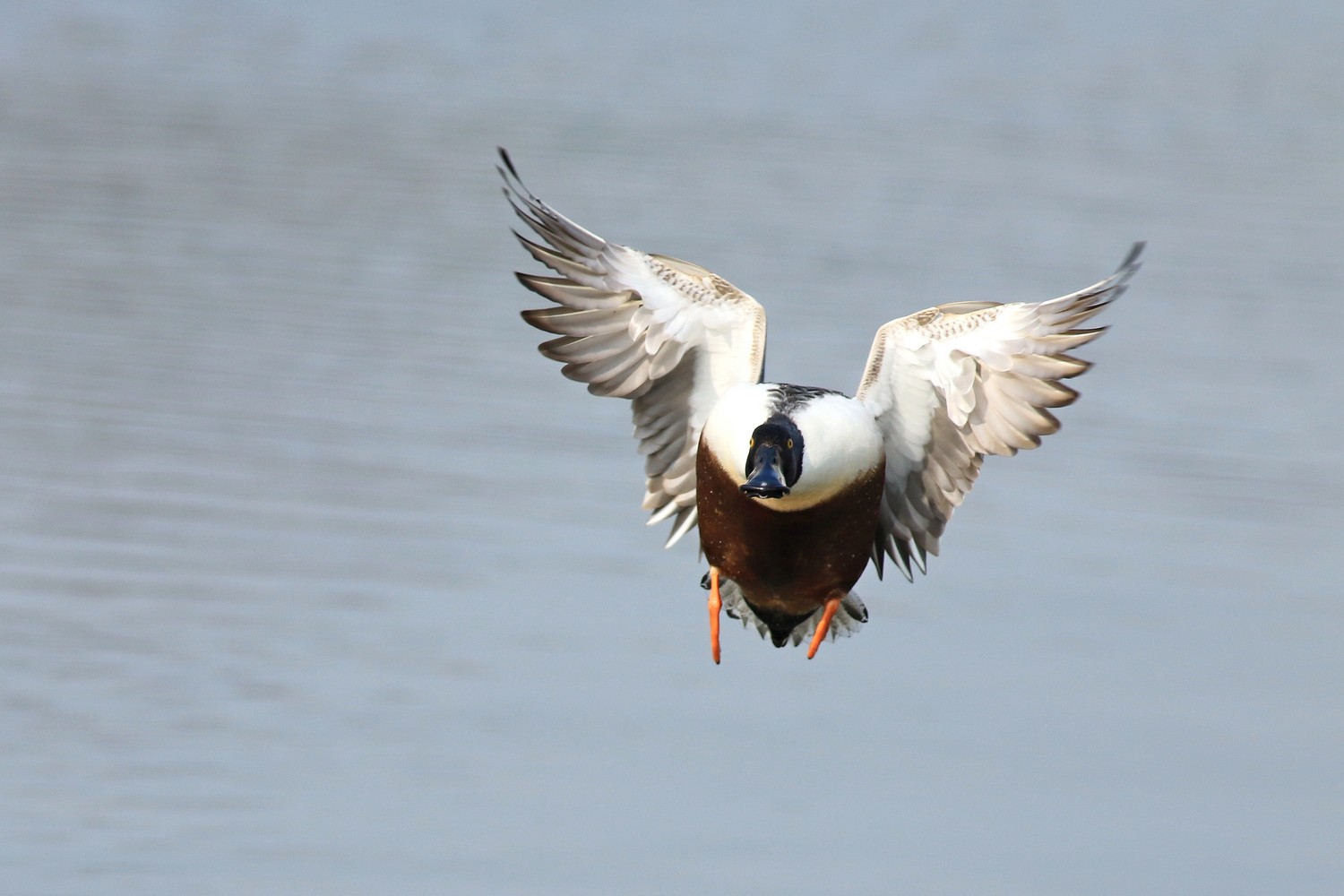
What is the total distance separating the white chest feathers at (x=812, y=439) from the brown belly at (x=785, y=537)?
0.14ft

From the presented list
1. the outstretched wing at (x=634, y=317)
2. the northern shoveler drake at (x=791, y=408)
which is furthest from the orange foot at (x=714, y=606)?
the outstretched wing at (x=634, y=317)

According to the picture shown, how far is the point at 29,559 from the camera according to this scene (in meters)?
10.4

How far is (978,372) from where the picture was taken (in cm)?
616

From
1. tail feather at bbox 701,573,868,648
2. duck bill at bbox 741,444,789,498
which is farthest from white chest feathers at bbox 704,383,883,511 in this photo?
tail feather at bbox 701,573,868,648

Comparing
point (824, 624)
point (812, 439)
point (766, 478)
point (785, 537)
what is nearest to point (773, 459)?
point (766, 478)

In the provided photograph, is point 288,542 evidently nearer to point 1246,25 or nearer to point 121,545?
point 121,545

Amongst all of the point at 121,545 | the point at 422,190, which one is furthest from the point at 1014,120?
the point at 121,545

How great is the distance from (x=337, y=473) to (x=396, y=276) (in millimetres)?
3719

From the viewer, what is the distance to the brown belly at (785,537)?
19.3 ft

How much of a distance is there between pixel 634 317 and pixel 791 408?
0.70m

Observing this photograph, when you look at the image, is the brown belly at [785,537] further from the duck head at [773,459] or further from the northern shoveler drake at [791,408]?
the duck head at [773,459]

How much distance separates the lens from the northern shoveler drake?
586 cm

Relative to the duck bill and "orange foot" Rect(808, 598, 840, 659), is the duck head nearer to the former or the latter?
the duck bill

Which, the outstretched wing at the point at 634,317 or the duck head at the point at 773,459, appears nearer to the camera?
the duck head at the point at 773,459
